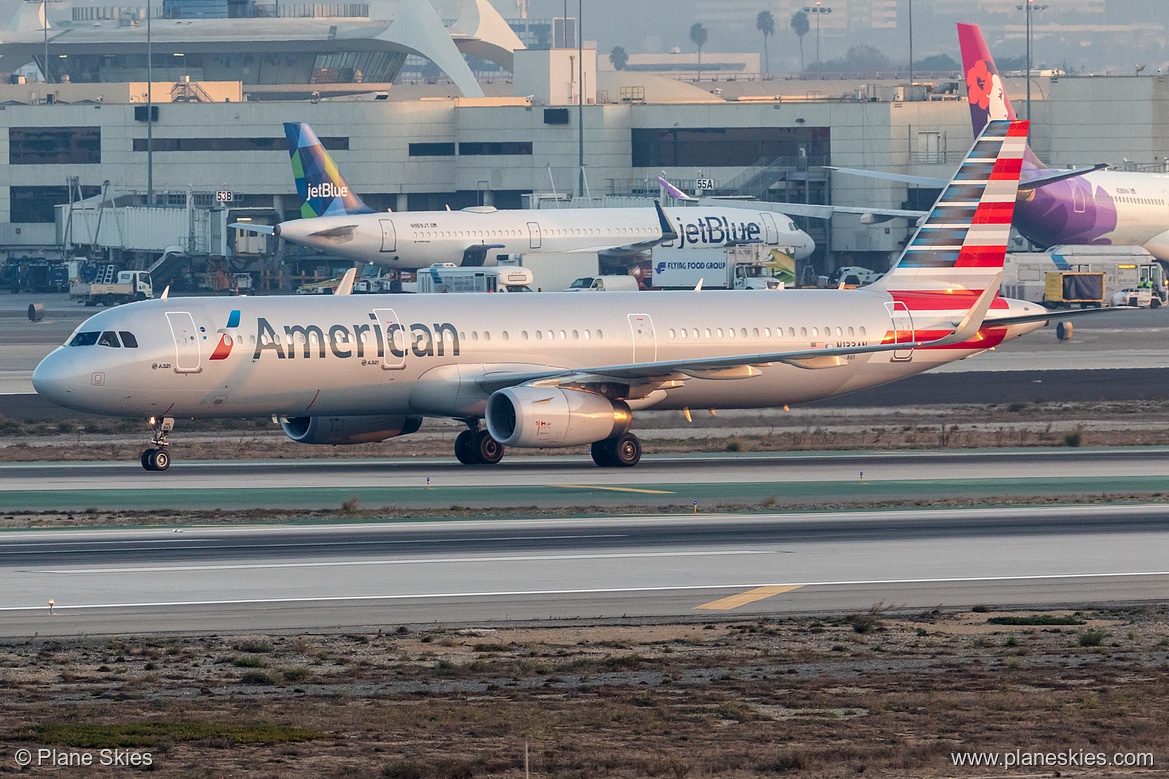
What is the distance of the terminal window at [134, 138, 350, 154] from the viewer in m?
141

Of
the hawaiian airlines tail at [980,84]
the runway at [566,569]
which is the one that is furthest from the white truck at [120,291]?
the runway at [566,569]

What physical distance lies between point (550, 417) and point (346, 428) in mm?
6166

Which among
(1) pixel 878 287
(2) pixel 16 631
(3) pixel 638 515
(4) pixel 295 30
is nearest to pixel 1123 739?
(2) pixel 16 631

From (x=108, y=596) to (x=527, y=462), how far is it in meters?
20.4

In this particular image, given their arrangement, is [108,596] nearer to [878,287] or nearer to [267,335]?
[267,335]

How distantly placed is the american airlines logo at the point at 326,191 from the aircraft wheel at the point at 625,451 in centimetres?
7048

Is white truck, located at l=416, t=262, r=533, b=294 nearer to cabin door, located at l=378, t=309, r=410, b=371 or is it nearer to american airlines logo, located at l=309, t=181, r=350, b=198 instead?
american airlines logo, located at l=309, t=181, r=350, b=198

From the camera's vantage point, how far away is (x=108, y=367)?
3875 cm

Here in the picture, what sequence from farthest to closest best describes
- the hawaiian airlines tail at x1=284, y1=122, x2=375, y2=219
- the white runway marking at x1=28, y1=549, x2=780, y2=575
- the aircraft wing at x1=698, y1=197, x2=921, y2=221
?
1. the aircraft wing at x1=698, y1=197, x2=921, y2=221
2. the hawaiian airlines tail at x1=284, y1=122, x2=375, y2=219
3. the white runway marking at x1=28, y1=549, x2=780, y2=575

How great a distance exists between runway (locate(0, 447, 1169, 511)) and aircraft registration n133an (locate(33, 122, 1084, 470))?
1.24 meters

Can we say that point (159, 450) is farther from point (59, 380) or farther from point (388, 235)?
point (388, 235)

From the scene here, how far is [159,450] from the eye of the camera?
1601 inches

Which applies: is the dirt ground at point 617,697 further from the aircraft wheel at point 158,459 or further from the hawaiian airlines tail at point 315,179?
the hawaiian airlines tail at point 315,179

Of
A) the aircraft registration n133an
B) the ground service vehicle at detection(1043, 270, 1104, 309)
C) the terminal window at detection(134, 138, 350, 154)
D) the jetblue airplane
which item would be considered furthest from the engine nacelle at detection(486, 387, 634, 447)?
the terminal window at detection(134, 138, 350, 154)
